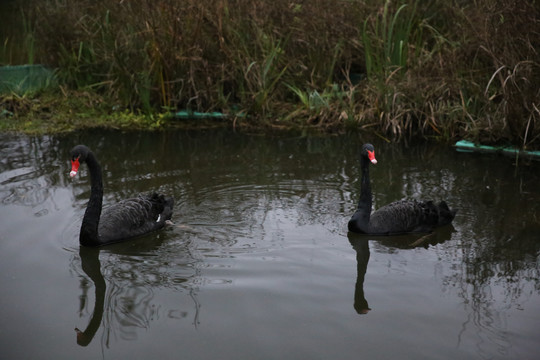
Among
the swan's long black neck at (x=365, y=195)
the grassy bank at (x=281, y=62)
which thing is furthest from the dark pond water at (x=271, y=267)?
the grassy bank at (x=281, y=62)

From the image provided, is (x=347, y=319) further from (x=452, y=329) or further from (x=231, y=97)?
(x=231, y=97)

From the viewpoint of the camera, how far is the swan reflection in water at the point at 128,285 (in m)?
3.69

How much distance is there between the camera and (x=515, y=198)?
565 centimetres

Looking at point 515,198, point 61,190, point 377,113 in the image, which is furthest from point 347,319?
point 377,113

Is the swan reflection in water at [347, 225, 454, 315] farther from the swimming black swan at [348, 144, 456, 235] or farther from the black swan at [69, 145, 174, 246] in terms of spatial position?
the black swan at [69, 145, 174, 246]

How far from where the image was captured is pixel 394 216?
4895 millimetres

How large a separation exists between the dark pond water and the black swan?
93 millimetres

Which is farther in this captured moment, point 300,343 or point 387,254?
point 387,254

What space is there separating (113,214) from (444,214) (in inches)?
97.3

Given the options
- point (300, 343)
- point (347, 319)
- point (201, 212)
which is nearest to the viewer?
point (300, 343)

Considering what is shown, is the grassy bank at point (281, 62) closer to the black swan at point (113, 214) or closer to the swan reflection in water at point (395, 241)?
the swan reflection in water at point (395, 241)

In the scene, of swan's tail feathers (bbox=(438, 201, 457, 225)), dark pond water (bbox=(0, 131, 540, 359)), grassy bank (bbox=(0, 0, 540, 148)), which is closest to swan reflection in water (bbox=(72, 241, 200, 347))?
dark pond water (bbox=(0, 131, 540, 359))

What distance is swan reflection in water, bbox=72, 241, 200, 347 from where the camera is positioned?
12.1ft

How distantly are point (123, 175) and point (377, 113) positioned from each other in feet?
10.6
